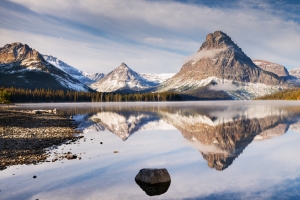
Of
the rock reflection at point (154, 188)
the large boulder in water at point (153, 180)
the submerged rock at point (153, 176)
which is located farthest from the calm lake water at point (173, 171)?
the submerged rock at point (153, 176)

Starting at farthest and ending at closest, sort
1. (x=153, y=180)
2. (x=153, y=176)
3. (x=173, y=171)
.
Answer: (x=173, y=171) < (x=153, y=176) < (x=153, y=180)

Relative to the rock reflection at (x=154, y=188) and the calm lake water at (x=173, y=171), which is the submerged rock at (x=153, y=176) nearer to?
the rock reflection at (x=154, y=188)

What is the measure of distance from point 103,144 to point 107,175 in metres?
14.5

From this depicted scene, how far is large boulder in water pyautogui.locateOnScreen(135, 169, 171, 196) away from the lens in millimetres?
18438

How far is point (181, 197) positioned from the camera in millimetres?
16609

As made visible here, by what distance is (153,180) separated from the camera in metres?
19.0

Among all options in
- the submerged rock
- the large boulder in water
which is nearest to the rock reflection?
the large boulder in water

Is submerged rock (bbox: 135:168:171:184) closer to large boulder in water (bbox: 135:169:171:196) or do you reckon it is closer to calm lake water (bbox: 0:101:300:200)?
large boulder in water (bbox: 135:169:171:196)

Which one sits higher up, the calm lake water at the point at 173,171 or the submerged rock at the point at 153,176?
the submerged rock at the point at 153,176

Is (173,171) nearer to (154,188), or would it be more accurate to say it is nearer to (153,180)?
(153,180)

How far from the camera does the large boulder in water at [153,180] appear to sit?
60.5 ft

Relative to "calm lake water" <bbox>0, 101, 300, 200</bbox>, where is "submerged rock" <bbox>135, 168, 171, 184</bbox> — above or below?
above

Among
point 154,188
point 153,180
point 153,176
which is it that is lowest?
point 154,188

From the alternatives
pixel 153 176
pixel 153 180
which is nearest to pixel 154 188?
pixel 153 180
